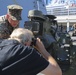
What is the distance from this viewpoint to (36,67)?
2236mm

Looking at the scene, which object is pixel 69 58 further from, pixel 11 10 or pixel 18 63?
pixel 18 63

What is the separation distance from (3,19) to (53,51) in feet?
5.72

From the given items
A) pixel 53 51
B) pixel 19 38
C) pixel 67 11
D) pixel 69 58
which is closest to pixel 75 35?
pixel 69 58

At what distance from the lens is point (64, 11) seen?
48781mm

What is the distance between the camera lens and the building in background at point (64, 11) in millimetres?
44719

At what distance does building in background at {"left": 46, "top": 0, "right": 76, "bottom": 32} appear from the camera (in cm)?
4472

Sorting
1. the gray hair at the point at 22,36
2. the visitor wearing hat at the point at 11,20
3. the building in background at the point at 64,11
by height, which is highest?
the gray hair at the point at 22,36

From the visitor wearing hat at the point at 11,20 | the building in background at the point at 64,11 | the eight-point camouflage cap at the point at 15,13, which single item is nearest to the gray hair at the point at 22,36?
the visitor wearing hat at the point at 11,20

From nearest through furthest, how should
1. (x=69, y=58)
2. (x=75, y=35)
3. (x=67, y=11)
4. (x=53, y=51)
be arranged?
(x=53, y=51) < (x=69, y=58) < (x=75, y=35) < (x=67, y=11)

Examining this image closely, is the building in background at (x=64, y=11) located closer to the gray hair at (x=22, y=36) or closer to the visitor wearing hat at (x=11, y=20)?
the visitor wearing hat at (x=11, y=20)

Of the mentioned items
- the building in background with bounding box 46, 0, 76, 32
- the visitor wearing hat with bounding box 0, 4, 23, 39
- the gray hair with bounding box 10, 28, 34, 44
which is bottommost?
the building in background with bounding box 46, 0, 76, 32

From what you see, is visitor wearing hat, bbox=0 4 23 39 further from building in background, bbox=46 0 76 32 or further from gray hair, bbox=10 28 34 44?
building in background, bbox=46 0 76 32

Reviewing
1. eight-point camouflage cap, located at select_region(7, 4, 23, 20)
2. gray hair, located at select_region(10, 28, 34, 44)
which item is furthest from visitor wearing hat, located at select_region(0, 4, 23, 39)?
gray hair, located at select_region(10, 28, 34, 44)

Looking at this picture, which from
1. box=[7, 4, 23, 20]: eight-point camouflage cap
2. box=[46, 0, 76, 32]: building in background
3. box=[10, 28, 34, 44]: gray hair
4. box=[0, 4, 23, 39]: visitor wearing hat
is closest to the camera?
box=[10, 28, 34, 44]: gray hair
